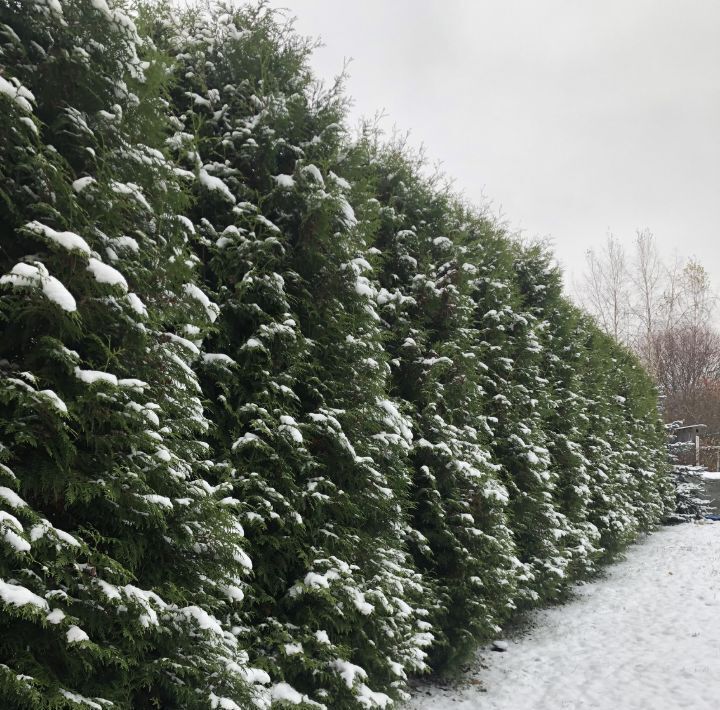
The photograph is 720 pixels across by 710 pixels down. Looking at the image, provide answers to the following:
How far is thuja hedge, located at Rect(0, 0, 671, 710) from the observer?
6.33 ft

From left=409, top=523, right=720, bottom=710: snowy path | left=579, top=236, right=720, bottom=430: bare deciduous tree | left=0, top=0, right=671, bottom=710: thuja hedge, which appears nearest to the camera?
left=0, top=0, right=671, bottom=710: thuja hedge

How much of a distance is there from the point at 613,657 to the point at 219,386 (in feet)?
14.8

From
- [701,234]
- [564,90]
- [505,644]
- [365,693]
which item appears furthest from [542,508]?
[701,234]

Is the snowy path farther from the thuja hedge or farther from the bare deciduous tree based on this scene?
the bare deciduous tree

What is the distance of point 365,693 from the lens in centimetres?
300

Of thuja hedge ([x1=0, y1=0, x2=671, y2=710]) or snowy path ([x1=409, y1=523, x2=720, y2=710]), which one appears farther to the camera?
snowy path ([x1=409, y1=523, x2=720, y2=710])

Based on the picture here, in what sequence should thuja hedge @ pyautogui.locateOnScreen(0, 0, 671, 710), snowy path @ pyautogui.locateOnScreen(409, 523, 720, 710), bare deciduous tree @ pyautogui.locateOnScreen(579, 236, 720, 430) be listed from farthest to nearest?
bare deciduous tree @ pyautogui.locateOnScreen(579, 236, 720, 430)
snowy path @ pyautogui.locateOnScreen(409, 523, 720, 710)
thuja hedge @ pyautogui.locateOnScreen(0, 0, 671, 710)

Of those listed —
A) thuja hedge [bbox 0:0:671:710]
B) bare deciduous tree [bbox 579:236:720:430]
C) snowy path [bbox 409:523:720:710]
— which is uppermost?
bare deciduous tree [bbox 579:236:720:430]

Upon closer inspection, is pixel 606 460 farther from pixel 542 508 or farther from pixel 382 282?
pixel 382 282

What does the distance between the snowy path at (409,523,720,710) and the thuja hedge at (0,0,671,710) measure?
47 centimetres

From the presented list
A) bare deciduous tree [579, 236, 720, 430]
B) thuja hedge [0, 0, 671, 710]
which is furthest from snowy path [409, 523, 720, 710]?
bare deciduous tree [579, 236, 720, 430]

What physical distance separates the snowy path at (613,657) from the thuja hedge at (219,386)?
467mm

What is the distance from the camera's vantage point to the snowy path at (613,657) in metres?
4.18

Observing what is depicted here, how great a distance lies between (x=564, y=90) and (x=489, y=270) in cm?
1531
